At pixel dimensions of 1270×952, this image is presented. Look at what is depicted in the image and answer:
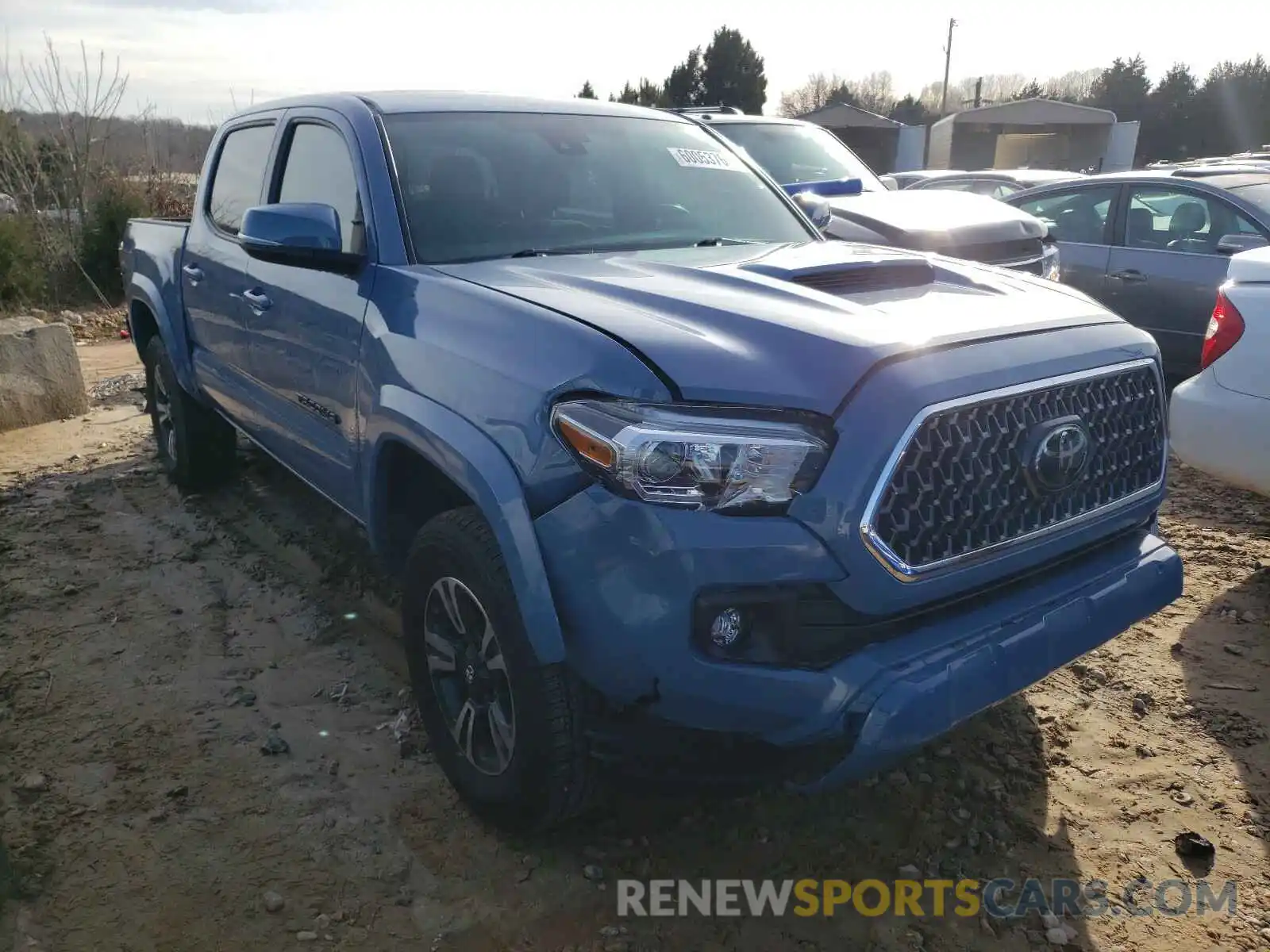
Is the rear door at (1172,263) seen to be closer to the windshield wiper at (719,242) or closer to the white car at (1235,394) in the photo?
the white car at (1235,394)

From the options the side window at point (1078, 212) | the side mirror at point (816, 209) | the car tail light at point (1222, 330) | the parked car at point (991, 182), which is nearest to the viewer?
the car tail light at point (1222, 330)

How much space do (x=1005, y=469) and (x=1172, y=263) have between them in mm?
5408

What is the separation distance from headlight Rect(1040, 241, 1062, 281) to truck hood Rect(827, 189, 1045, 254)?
0.15 m

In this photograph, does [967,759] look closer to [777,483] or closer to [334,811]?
[777,483]

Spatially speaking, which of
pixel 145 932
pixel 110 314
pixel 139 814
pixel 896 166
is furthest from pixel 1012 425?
pixel 896 166

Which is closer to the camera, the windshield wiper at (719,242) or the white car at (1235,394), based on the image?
the windshield wiper at (719,242)

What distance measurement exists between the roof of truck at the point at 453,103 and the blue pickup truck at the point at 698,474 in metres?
0.16

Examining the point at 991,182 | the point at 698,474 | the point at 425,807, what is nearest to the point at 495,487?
the point at 698,474

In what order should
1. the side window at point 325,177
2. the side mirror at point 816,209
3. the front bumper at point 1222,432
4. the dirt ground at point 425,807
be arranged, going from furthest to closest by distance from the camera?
the side mirror at point 816,209, the front bumper at point 1222,432, the side window at point 325,177, the dirt ground at point 425,807

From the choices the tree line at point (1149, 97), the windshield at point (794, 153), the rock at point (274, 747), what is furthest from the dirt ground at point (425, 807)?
the tree line at point (1149, 97)

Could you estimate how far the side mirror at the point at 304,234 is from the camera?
2.91 meters

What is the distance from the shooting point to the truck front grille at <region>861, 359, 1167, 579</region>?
6.64ft

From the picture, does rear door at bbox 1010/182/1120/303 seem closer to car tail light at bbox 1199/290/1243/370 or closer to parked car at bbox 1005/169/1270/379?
parked car at bbox 1005/169/1270/379

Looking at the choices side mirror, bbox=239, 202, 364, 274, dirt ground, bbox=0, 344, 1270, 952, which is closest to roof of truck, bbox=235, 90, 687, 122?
side mirror, bbox=239, 202, 364, 274
